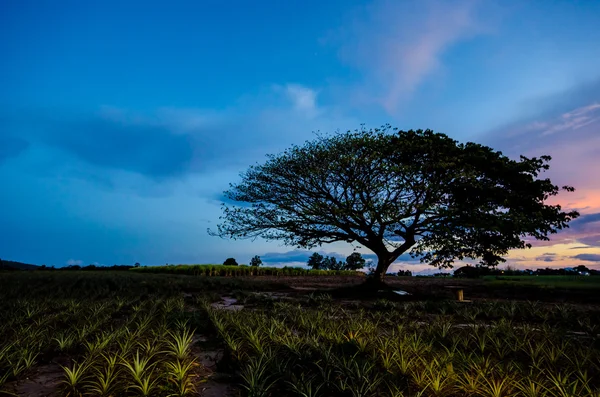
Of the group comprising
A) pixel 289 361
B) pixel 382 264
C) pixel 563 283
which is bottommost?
pixel 563 283

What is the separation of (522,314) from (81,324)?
44.5 ft

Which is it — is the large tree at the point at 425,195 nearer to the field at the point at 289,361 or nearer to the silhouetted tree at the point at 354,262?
the field at the point at 289,361

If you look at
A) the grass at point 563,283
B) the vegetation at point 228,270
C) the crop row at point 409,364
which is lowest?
the grass at point 563,283

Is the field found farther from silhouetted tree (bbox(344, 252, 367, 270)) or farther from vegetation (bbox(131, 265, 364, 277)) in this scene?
silhouetted tree (bbox(344, 252, 367, 270))

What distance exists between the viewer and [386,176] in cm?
2072

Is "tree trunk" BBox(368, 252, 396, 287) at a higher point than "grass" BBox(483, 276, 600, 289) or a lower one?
higher

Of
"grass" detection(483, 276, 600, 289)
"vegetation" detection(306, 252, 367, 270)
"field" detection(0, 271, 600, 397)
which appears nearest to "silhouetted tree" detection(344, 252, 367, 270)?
"vegetation" detection(306, 252, 367, 270)

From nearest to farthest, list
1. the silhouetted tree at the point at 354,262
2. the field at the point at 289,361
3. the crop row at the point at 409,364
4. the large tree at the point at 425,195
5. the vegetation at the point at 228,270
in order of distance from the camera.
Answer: the crop row at the point at 409,364, the field at the point at 289,361, the large tree at the point at 425,195, the vegetation at the point at 228,270, the silhouetted tree at the point at 354,262

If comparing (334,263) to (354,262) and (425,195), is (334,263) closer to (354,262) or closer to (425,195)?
(354,262)

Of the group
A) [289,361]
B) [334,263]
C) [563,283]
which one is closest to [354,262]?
[334,263]

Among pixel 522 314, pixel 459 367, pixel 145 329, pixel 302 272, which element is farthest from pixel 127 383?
pixel 302 272

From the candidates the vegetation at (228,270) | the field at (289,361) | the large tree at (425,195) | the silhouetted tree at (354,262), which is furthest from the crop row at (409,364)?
the silhouetted tree at (354,262)

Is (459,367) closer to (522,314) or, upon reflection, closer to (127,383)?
(127,383)

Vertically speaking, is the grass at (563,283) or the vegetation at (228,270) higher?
the vegetation at (228,270)
